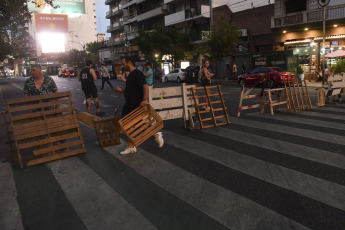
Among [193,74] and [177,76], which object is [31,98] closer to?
[193,74]

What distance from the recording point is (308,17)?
2450 centimetres

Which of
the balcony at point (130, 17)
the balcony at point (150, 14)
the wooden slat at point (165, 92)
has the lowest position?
the wooden slat at point (165, 92)

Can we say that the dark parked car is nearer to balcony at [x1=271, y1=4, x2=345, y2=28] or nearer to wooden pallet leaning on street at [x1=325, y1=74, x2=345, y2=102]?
balcony at [x1=271, y1=4, x2=345, y2=28]

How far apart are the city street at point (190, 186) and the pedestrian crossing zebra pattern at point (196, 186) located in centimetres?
1

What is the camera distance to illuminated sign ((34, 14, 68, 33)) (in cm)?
7262

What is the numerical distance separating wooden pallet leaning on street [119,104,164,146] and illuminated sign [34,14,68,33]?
76.8 metres

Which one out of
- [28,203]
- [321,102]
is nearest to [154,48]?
[321,102]

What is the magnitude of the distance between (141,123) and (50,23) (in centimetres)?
7810

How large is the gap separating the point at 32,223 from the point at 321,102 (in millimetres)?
10585

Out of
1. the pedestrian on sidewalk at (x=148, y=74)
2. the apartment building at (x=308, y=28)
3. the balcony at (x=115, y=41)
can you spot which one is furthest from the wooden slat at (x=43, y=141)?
the balcony at (x=115, y=41)

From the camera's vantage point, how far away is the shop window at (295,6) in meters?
26.1

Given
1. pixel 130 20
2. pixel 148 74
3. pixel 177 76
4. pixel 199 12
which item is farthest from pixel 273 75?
pixel 130 20

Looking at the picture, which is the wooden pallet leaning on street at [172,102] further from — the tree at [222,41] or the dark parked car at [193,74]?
the tree at [222,41]

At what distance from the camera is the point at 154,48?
123 feet
